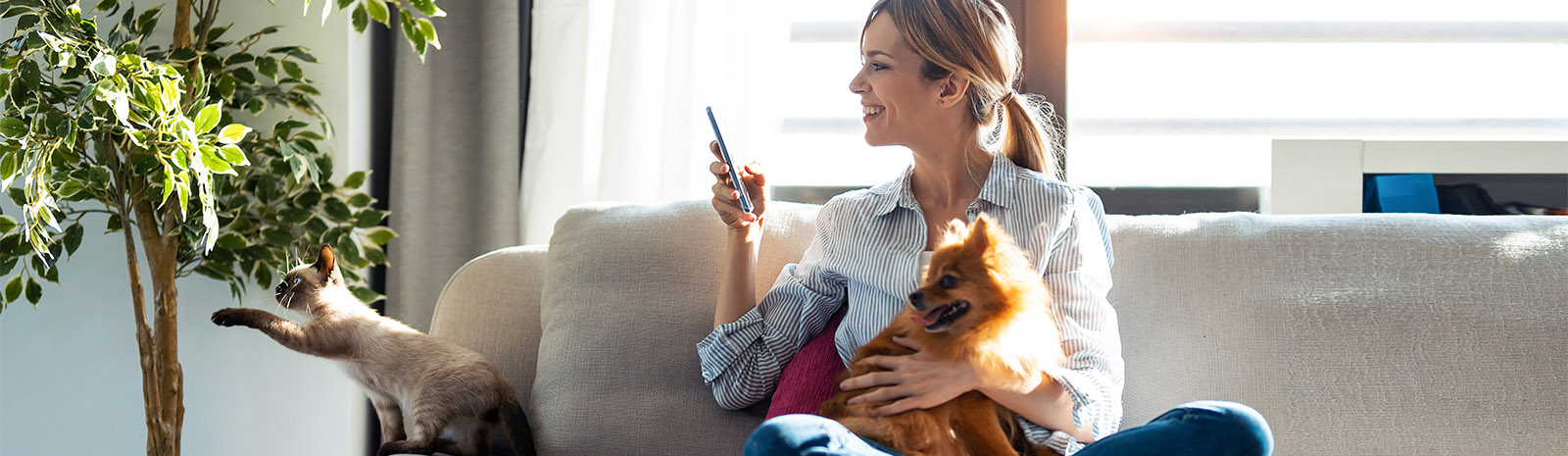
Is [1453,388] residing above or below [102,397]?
above

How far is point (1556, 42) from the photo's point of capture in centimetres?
232

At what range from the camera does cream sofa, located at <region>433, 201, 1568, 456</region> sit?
4.50ft

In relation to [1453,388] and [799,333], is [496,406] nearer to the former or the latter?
[799,333]

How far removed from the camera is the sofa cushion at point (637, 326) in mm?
1471

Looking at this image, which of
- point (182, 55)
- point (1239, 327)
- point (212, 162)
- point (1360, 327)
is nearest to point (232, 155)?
point (212, 162)

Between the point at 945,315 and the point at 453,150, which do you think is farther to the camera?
the point at 453,150

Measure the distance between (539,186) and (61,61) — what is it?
0.98 meters

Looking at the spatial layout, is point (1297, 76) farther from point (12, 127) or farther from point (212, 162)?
point (12, 127)

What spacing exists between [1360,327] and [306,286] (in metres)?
1.44

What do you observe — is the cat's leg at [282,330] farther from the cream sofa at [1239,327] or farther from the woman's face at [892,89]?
the woman's face at [892,89]

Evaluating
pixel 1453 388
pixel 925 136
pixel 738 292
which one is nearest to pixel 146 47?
pixel 738 292

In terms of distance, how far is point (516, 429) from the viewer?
1.44 metres

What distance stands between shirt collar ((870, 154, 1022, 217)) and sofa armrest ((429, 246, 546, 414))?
602mm

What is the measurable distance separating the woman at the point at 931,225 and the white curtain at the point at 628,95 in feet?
2.31
